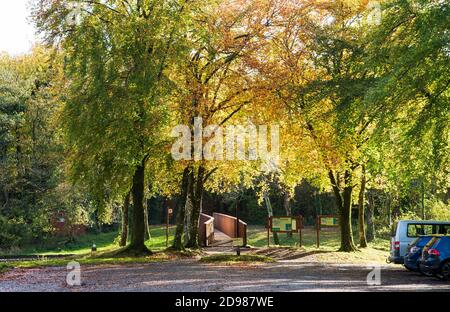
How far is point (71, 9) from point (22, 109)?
22.0m

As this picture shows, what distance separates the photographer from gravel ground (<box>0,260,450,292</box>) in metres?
14.2

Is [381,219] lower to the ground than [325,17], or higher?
lower

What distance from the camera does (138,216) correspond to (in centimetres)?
2605

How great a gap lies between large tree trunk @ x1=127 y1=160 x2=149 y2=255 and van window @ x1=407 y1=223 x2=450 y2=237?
1144 cm

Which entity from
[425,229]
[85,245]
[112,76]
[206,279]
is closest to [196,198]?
[112,76]

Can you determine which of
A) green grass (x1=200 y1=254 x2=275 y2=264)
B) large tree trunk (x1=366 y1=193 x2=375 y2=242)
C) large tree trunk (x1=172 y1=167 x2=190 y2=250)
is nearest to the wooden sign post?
green grass (x1=200 y1=254 x2=275 y2=264)

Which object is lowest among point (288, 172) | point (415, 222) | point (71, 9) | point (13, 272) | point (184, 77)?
point (13, 272)

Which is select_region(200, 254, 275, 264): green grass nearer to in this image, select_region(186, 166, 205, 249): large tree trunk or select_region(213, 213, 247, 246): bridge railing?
select_region(186, 166, 205, 249): large tree trunk

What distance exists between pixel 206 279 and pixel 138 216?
10096 mm

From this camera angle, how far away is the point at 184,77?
24500 millimetres

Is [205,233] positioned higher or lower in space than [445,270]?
higher

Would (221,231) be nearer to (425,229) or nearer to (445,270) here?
(425,229)
